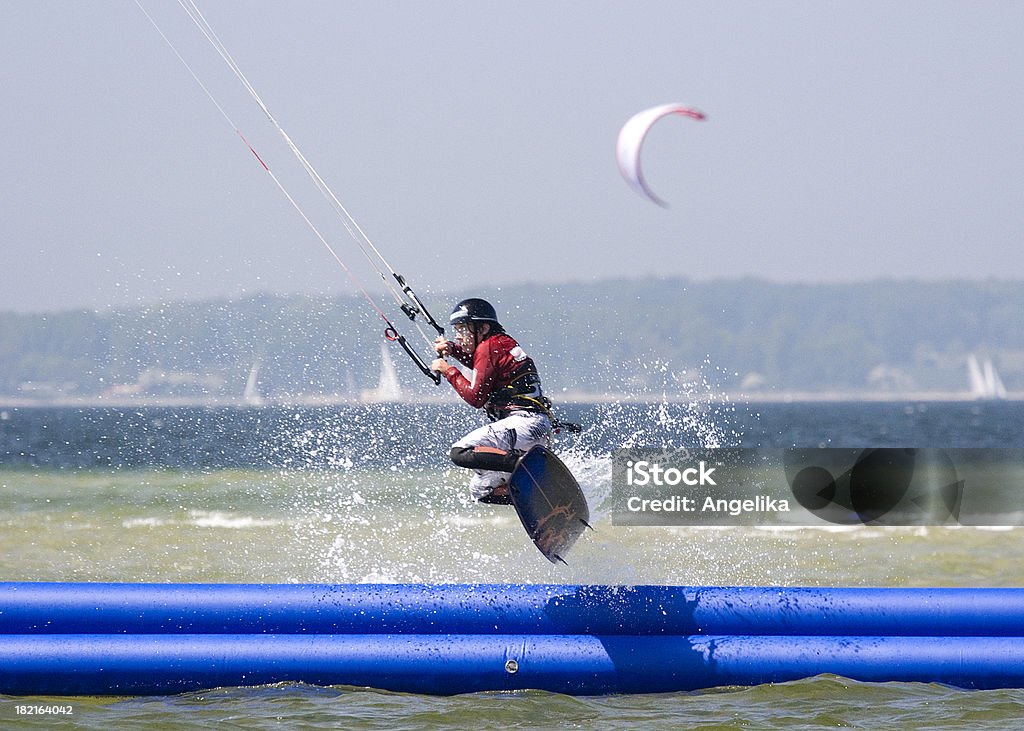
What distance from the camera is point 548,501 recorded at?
763cm

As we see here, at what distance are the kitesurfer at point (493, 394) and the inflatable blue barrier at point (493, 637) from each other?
766 millimetres

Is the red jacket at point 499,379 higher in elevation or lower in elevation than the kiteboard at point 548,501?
higher

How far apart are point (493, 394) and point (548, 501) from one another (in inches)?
29.6

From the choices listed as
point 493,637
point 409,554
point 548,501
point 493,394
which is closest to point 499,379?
point 493,394

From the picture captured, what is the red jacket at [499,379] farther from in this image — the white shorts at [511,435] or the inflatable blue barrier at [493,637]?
the inflatable blue barrier at [493,637]

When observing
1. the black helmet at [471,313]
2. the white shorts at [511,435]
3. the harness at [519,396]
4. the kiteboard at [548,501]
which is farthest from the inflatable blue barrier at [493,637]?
the black helmet at [471,313]

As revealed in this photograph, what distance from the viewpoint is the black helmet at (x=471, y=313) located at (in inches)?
307

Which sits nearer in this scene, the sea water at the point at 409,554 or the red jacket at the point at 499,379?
the sea water at the point at 409,554

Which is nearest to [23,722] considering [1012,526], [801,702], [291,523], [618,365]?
[801,702]

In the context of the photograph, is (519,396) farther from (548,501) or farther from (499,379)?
(548,501)

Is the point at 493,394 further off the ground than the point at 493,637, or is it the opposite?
the point at 493,394

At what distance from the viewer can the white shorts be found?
7648 mm

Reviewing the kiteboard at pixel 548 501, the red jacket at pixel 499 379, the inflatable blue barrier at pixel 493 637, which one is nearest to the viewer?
the inflatable blue barrier at pixel 493 637

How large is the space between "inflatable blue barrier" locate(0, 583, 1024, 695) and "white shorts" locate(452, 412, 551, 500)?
2.26 feet
